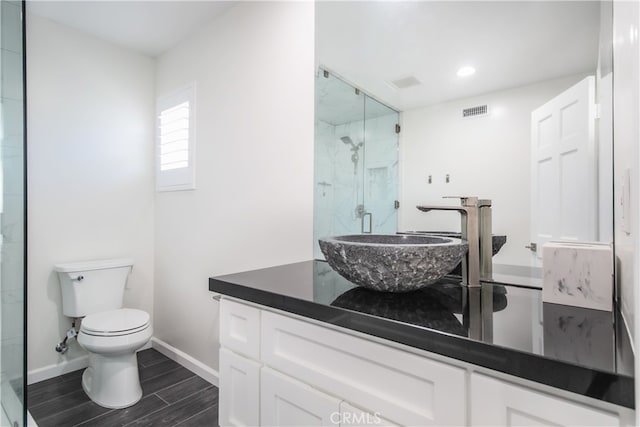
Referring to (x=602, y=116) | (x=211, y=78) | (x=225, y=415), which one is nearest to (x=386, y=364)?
(x=225, y=415)

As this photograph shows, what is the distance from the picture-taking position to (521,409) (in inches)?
22.6

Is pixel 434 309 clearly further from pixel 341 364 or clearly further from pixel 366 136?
pixel 366 136

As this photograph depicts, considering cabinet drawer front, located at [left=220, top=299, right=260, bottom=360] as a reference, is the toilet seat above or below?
below

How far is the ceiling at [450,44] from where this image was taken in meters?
1.00

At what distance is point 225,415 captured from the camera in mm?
1140

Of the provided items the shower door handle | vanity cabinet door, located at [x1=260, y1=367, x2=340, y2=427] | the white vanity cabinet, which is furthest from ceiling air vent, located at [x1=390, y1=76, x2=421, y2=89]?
vanity cabinet door, located at [x1=260, y1=367, x2=340, y2=427]

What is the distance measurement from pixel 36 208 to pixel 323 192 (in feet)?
6.21

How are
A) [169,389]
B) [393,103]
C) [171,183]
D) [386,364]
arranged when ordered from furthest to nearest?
[171,183] < [169,389] < [393,103] < [386,364]

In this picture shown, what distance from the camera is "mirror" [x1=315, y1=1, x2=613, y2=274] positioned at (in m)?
0.96

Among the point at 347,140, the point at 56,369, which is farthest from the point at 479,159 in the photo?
the point at 56,369

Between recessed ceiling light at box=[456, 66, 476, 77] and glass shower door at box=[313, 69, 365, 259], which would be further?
glass shower door at box=[313, 69, 365, 259]

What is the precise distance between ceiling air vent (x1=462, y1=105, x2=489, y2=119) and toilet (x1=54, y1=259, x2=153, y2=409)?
1.99 meters

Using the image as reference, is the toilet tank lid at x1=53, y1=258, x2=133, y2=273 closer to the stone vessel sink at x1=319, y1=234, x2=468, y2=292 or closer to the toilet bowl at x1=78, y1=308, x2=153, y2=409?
the toilet bowl at x1=78, y1=308, x2=153, y2=409

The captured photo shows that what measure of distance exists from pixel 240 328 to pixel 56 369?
77.5 inches
